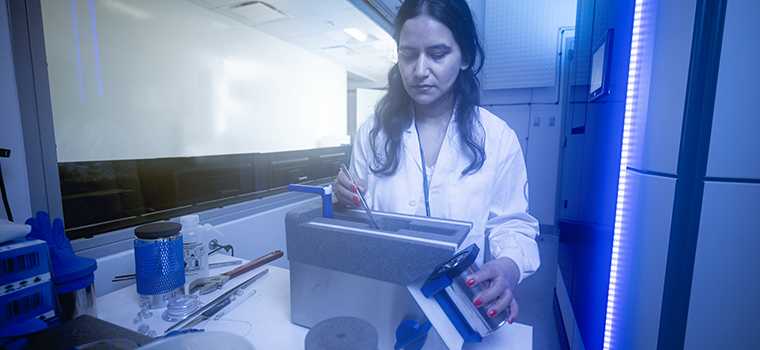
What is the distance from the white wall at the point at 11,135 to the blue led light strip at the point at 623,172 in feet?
6.07

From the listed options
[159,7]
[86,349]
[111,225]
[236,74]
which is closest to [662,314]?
[86,349]

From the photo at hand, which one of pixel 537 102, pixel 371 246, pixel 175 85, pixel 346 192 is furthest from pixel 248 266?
pixel 537 102

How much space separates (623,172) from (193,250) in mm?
1450

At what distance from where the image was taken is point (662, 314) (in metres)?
0.81

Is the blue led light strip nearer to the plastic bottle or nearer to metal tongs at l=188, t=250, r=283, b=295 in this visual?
metal tongs at l=188, t=250, r=283, b=295

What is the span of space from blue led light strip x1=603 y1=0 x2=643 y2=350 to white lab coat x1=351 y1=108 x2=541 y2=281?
1.03 feet

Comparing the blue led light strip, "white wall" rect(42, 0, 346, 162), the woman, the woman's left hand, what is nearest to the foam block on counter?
the woman's left hand

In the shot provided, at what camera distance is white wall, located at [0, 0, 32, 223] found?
2.70 feet

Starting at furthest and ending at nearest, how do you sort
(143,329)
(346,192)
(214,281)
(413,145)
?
1. (413,145)
2. (214,281)
3. (346,192)
4. (143,329)

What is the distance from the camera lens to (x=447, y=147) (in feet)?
3.68

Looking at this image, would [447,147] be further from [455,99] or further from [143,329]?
[143,329]

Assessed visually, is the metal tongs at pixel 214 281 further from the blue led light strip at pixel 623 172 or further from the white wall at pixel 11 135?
the blue led light strip at pixel 623 172

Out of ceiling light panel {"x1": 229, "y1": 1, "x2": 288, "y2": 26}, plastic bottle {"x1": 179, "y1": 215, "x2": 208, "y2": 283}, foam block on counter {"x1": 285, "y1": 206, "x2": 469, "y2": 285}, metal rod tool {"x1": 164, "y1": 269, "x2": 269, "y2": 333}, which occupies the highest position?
ceiling light panel {"x1": 229, "y1": 1, "x2": 288, "y2": 26}

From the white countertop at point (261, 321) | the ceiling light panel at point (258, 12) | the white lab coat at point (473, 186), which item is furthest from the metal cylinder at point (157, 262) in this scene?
the ceiling light panel at point (258, 12)
